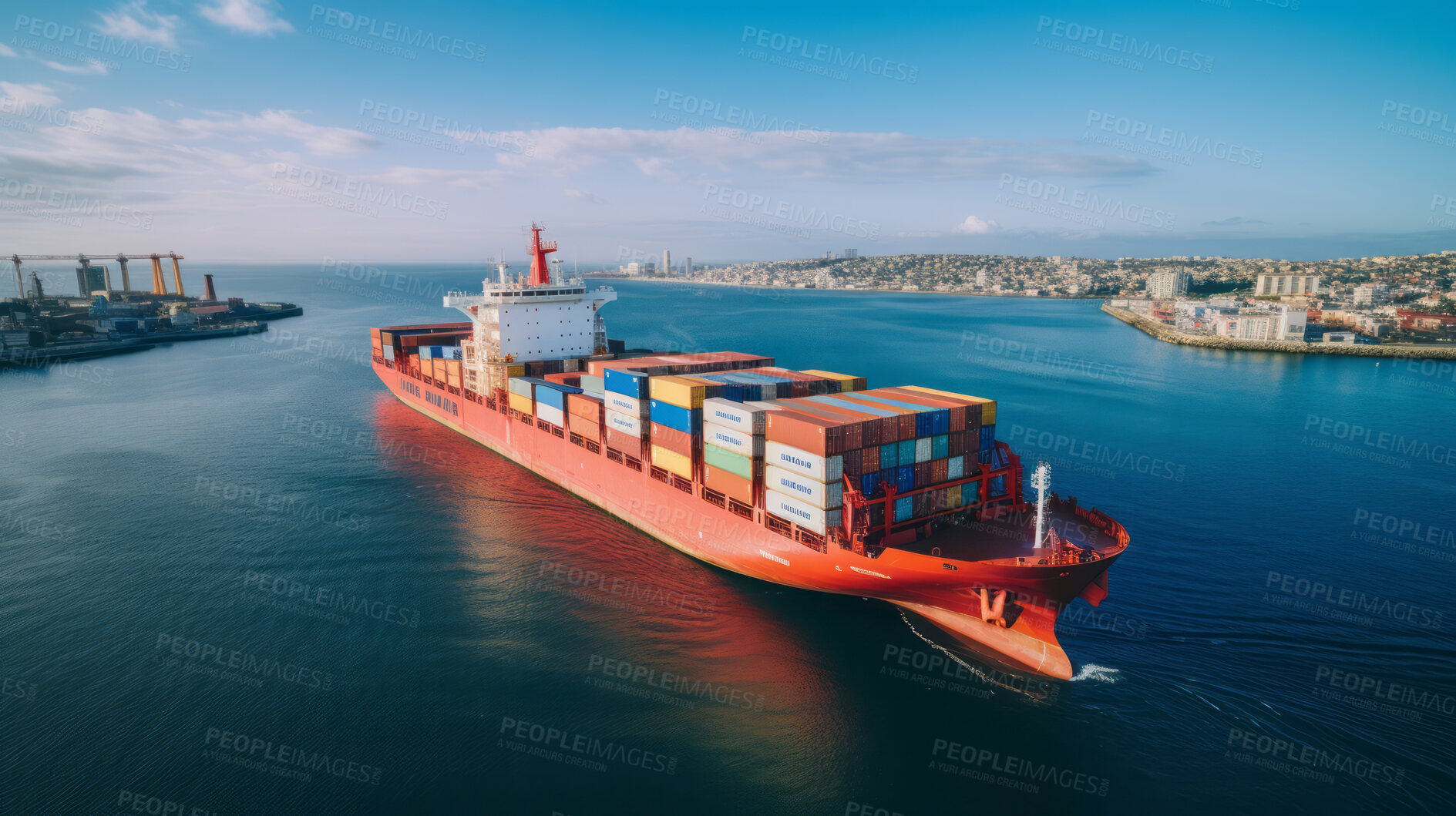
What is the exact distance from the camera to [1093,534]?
15984mm

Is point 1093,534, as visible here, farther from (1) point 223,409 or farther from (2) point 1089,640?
(1) point 223,409

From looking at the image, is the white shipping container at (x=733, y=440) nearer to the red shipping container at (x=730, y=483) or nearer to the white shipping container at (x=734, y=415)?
the white shipping container at (x=734, y=415)

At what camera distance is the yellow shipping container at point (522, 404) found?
2788cm

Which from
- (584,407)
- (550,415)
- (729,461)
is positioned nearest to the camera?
(729,461)

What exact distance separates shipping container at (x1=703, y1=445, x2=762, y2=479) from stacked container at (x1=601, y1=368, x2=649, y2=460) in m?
3.37

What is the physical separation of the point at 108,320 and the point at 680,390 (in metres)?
85.3

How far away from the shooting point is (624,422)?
869 inches

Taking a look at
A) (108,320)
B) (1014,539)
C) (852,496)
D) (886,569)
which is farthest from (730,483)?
(108,320)

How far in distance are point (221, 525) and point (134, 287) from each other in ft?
768

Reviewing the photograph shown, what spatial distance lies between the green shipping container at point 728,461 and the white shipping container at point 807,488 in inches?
24.0

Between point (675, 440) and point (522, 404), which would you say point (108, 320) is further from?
point (675, 440)

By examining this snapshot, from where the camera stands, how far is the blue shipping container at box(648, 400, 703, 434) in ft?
62.8

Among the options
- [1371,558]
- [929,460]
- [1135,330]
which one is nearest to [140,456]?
[929,460]

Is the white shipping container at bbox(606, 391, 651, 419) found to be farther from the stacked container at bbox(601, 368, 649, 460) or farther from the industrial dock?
the industrial dock
